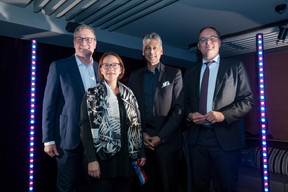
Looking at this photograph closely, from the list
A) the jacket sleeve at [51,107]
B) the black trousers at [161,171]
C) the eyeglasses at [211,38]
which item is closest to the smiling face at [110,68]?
the jacket sleeve at [51,107]

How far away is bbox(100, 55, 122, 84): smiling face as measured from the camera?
73.7 inches

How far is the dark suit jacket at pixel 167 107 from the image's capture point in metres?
2.06

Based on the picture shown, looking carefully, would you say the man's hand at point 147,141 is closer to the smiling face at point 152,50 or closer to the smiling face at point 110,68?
the smiling face at point 110,68

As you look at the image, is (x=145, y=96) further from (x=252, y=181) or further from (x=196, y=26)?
(x=252, y=181)

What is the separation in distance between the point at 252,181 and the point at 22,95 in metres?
4.60

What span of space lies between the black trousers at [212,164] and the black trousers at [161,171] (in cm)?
19

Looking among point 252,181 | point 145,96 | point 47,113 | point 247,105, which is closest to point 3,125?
point 47,113

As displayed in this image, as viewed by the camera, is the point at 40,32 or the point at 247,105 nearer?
the point at 247,105

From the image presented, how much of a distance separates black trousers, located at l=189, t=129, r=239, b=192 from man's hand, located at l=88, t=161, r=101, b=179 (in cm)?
94

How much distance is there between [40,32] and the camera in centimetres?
370

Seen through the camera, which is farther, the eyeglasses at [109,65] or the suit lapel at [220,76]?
the suit lapel at [220,76]

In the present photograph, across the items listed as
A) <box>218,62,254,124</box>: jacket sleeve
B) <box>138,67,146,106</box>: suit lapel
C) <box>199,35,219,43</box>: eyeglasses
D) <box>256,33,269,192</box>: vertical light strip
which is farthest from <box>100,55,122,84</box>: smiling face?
<box>256,33,269,192</box>: vertical light strip

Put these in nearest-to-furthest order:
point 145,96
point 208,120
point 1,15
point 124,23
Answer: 1. point 208,120
2. point 145,96
3. point 1,15
4. point 124,23

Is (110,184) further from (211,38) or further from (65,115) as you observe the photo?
(211,38)
